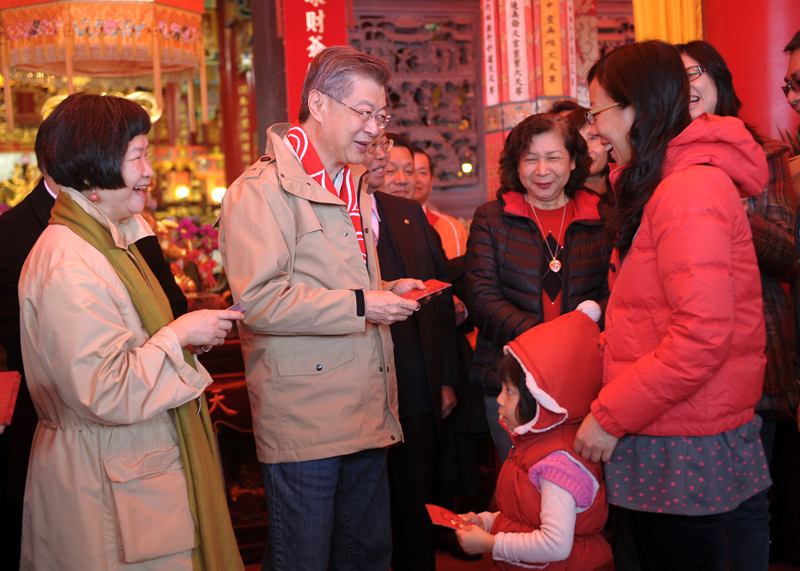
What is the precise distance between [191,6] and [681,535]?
12.3 ft

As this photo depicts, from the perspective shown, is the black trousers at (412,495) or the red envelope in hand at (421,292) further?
the black trousers at (412,495)

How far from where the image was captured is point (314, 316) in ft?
5.47

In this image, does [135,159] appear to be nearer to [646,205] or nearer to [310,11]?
[646,205]

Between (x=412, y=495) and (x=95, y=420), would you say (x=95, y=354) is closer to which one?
(x=95, y=420)

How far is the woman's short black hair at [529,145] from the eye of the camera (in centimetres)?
234

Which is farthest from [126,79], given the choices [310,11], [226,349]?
[226,349]

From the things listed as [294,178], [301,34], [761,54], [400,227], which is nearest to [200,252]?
[301,34]

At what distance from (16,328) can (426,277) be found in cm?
126

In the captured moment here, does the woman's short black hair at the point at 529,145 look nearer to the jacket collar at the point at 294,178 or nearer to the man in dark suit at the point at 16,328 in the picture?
the jacket collar at the point at 294,178

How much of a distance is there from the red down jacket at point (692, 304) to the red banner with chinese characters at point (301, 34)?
9.72 ft

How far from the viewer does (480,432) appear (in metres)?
2.73

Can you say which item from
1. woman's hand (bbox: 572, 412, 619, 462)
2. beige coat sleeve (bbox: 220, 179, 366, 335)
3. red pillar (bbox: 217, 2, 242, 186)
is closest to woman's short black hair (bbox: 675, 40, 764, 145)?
woman's hand (bbox: 572, 412, 619, 462)

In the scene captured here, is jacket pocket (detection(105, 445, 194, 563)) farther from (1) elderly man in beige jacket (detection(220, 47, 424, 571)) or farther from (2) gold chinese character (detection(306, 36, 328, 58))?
(2) gold chinese character (detection(306, 36, 328, 58))

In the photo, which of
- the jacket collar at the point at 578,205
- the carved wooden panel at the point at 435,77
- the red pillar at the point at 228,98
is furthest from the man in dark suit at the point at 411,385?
the red pillar at the point at 228,98
